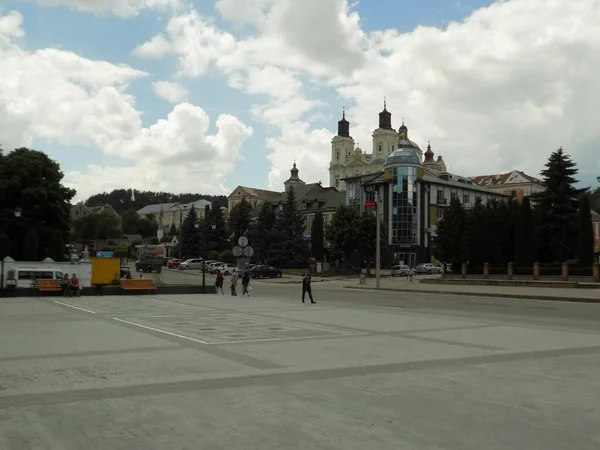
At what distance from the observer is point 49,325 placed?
17391 millimetres

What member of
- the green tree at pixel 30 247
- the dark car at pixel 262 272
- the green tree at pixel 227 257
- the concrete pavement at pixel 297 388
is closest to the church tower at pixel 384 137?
the green tree at pixel 227 257

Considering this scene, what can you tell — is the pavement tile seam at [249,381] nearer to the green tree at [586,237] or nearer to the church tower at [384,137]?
the green tree at [586,237]

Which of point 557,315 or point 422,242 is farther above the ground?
point 422,242

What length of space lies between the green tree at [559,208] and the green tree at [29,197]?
44091 mm

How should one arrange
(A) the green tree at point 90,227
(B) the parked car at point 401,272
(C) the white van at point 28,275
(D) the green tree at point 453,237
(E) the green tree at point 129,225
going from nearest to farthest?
(C) the white van at point 28,275, (D) the green tree at point 453,237, (B) the parked car at point 401,272, (A) the green tree at point 90,227, (E) the green tree at point 129,225

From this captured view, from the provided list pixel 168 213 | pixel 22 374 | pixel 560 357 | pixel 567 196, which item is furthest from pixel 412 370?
pixel 168 213

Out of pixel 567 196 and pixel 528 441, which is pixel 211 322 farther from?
pixel 567 196

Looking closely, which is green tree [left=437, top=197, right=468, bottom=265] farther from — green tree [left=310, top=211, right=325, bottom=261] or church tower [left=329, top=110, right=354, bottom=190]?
church tower [left=329, top=110, right=354, bottom=190]

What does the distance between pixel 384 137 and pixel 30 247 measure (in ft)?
325

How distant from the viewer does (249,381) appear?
29.2ft

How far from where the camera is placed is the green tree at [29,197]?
4897cm

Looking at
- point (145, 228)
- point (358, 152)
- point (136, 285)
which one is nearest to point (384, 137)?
point (358, 152)

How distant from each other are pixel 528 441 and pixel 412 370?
13.2ft

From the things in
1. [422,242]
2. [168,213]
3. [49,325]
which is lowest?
[49,325]
